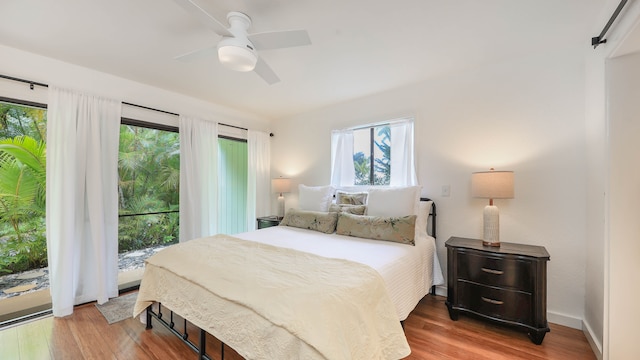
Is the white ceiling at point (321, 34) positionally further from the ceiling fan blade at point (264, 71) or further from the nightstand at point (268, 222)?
the nightstand at point (268, 222)

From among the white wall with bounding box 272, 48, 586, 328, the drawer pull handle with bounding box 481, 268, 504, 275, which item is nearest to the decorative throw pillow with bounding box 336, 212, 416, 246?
the drawer pull handle with bounding box 481, 268, 504, 275

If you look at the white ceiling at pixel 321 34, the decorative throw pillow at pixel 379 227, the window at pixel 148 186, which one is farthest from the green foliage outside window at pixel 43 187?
the decorative throw pillow at pixel 379 227

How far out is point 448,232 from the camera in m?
2.82

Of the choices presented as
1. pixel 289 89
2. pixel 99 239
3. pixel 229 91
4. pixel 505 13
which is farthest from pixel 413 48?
pixel 99 239

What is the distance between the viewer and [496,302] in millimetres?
2131

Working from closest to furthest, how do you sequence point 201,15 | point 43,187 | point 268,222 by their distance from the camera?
point 201,15 < point 43,187 < point 268,222

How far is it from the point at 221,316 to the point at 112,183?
2.27m

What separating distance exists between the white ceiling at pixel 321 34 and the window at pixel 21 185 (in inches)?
47.6

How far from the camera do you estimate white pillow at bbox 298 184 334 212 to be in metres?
3.40

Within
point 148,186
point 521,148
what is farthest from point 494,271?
point 148,186

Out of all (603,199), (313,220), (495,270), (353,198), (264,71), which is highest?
(264,71)

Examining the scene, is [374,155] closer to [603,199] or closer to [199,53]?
[603,199]

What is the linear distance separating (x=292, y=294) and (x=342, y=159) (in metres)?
2.66

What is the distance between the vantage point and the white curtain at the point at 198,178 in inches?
132
